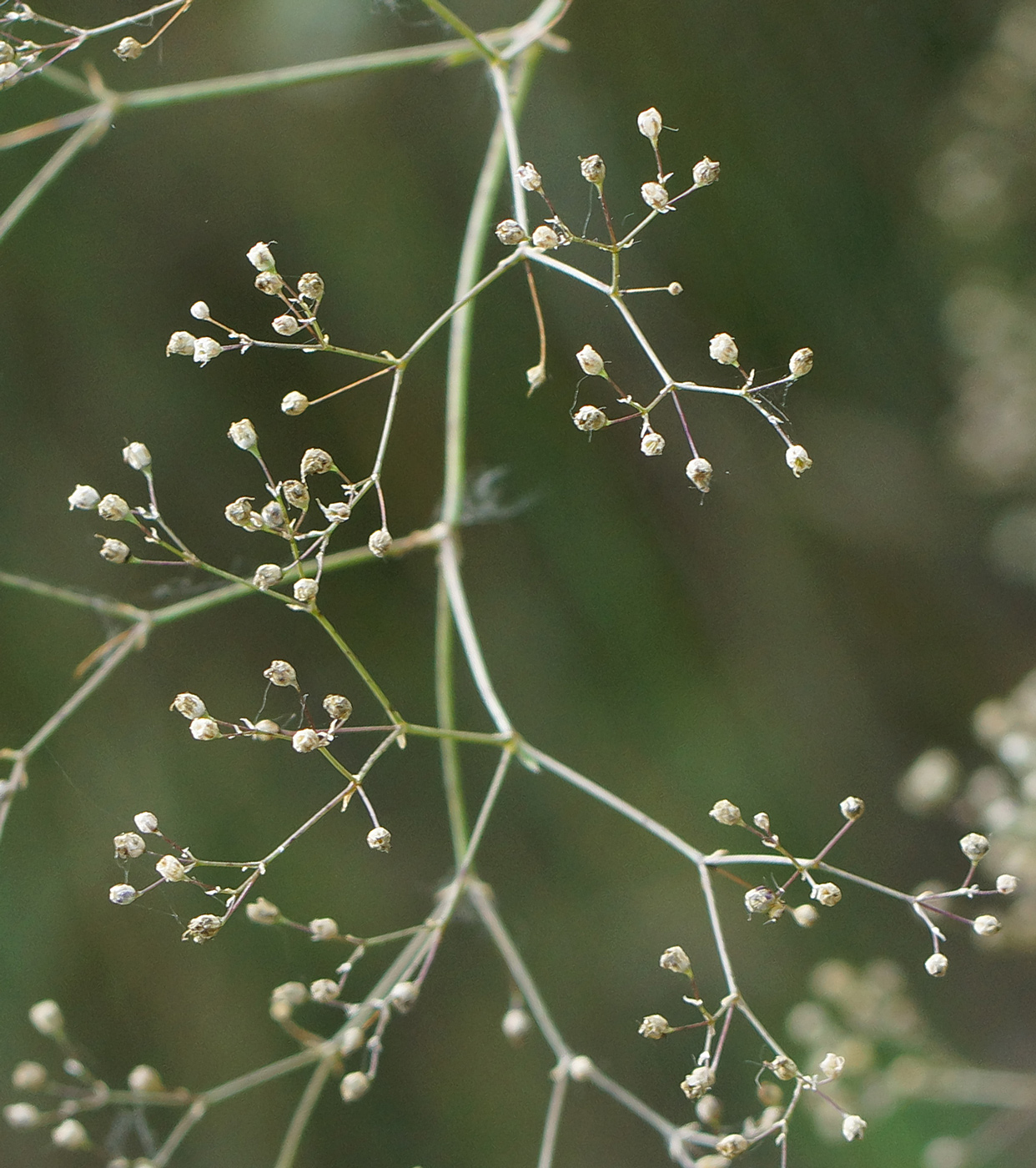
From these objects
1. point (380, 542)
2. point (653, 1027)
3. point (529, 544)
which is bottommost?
point (529, 544)

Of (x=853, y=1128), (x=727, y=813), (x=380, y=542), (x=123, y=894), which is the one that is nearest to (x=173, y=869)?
(x=123, y=894)

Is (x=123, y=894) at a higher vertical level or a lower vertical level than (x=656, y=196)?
lower

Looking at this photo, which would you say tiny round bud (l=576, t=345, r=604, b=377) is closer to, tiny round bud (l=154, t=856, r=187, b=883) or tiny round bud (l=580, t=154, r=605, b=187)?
tiny round bud (l=580, t=154, r=605, b=187)

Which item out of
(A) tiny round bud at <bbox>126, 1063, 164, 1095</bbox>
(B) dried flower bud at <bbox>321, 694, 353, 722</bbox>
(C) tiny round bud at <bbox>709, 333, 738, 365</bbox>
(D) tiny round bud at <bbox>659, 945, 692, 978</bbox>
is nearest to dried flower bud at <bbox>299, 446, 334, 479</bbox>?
(B) dried flower bud at <bbox>321, 694, 353, 722</bbox>

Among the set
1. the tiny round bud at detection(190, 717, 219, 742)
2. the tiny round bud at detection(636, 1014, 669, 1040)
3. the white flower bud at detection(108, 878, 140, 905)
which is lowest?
the tiny round bud at detection(636, 1014, 669, 1040)

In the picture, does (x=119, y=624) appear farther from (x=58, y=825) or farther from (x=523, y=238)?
(x=523, y=238)

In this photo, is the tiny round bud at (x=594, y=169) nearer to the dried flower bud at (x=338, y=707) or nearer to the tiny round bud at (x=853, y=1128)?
the dried flower bud at (x=338, y=707)

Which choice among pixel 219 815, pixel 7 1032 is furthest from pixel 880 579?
pixel 7 1032

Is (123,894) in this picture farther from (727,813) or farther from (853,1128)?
(853,1128)
